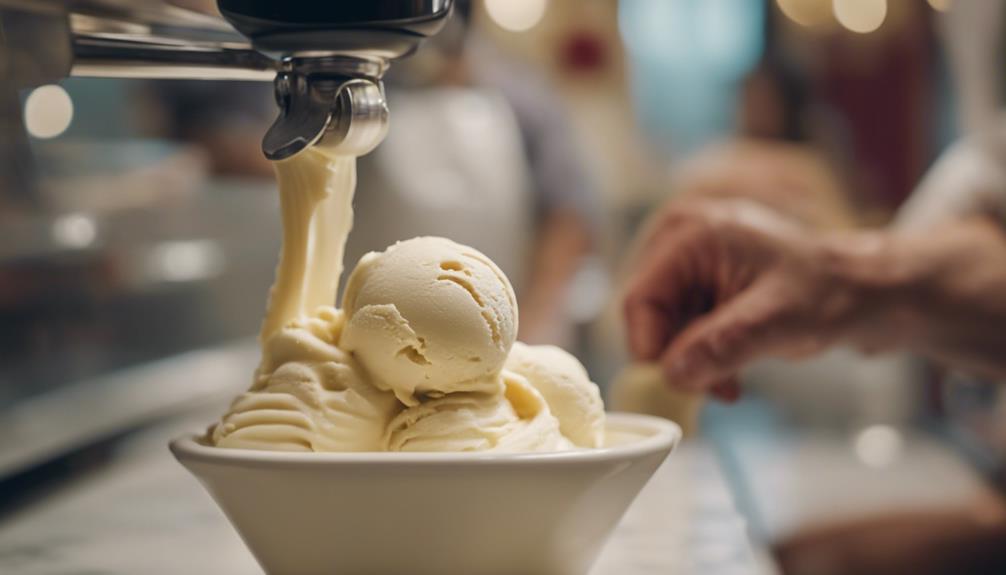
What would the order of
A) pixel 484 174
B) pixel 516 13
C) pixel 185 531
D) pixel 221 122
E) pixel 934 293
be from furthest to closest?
pixel 516 13
pixel 484 174
pixel 221 122
pixel 934 293
pixel 185 531

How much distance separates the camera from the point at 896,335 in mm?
956

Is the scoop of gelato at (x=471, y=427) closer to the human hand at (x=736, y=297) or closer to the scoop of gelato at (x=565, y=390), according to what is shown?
the scoop of gelato at (x=565, y=390)

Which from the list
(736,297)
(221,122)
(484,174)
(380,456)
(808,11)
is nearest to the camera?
(380,456)

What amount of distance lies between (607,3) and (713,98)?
2.46ft

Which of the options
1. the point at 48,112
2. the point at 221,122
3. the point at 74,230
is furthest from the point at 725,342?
the point at 221,122

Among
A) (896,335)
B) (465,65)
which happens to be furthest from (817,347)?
(465,65)

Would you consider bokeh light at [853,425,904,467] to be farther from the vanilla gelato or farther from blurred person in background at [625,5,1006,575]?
the vanilla gelato

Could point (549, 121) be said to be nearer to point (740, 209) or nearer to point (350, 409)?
point (740, 209)

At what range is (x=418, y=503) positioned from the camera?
458 millimetres

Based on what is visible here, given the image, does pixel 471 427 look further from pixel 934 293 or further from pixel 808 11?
pixel 808 11

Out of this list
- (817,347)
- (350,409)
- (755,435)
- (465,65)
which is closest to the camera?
(350,409)

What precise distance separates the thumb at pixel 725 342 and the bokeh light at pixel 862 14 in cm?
462

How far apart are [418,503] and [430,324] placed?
3.2 inches

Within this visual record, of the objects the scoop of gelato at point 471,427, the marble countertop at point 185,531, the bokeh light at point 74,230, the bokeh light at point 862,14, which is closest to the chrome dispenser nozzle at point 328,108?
the scoop of gelato at point 471,427
